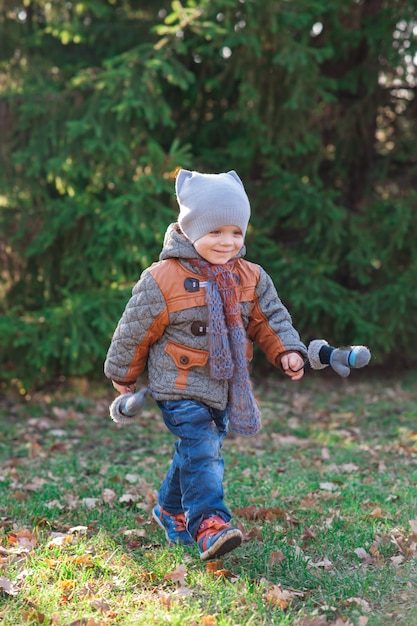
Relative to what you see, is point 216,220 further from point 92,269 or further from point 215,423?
point 92,269

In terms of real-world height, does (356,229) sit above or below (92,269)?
above

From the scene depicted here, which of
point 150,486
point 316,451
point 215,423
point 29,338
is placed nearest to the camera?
point 215,423

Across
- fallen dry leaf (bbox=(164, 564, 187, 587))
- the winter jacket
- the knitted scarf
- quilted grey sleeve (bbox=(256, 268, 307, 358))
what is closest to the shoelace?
fallen dry leaf (bbox=(164, 564, 187, 587))

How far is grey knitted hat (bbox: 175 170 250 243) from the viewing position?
381cm

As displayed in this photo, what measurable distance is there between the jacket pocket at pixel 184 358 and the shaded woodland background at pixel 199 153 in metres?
4.44

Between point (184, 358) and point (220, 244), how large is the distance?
608 mm

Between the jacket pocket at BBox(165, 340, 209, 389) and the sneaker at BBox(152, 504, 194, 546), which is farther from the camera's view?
the sneaker at BBox(152, 504, 194, 546)

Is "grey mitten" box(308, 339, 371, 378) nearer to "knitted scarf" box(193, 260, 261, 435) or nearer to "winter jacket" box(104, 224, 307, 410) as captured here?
"winter jacket" box(104, 224, 307, 410)

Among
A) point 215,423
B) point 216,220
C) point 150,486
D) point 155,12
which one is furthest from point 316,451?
point 155,12

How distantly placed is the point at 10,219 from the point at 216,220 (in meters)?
5.87

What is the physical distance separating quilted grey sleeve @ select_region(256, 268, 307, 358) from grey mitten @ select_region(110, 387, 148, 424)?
77 centimetres

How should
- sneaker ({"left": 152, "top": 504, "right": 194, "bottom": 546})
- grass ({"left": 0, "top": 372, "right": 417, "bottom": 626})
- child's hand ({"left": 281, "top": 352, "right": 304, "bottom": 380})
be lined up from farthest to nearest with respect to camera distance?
sneaker ({"left": 152, "top": 504, "right": 194, "bottom": 546}), child's hand ({"left": 281, "top": 352, "right": 304, "bottom": 380}), grass ({"left": 0, "top": 372, "right": 417, "bottom": 626})

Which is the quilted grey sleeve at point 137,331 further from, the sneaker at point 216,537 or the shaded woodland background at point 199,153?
the shaded woodland background at point 199,153

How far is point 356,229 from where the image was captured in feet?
32.6
